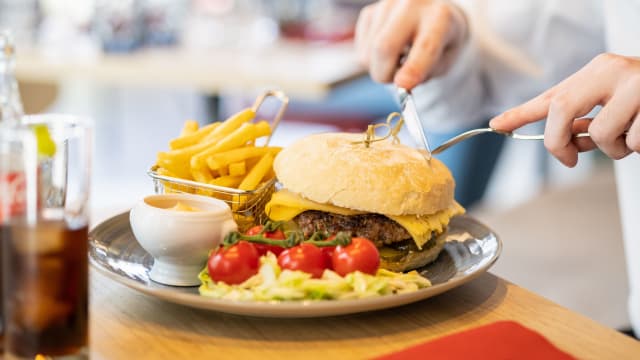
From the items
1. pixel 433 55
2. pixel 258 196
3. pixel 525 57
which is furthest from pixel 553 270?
pixel 258 196

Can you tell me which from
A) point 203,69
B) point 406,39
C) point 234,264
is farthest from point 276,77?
point 234,264

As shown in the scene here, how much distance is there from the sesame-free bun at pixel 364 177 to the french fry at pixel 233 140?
53 mm

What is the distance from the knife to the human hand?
0.66 feet

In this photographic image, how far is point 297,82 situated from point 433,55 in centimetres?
137

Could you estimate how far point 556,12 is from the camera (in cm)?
→ 222

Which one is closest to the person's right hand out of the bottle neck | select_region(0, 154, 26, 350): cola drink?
the bottle neck

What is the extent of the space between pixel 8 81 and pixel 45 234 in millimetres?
199

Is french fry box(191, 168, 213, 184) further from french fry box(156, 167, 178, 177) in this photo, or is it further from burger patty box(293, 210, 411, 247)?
burger patty box(293, 210, 411, 247)

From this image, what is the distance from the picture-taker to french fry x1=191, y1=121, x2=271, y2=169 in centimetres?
127

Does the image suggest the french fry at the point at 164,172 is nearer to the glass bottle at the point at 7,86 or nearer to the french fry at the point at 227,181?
the french fry at the point at 227,181

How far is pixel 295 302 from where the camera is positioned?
3.32 ft

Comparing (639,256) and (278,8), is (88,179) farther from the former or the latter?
(278,8)

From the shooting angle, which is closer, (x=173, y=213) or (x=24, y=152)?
(x=24, y=152)

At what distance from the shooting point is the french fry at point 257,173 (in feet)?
→ 4.23
